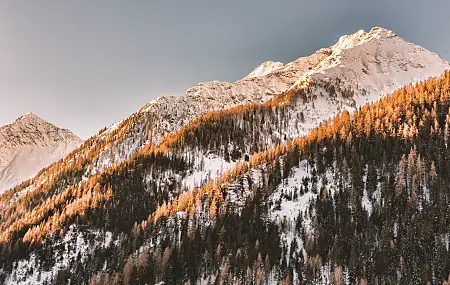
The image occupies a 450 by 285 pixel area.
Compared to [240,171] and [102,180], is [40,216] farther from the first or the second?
[240,171]

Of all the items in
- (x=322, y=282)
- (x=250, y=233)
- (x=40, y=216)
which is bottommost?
(x=322, y=282)

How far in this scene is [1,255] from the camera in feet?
484

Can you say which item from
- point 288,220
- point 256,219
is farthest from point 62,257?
point 288,220

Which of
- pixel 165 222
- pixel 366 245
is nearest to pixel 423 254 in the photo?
pixel 366 245

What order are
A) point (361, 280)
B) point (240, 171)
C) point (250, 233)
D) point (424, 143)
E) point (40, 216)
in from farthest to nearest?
point (40, 216) → point (240, 171) → point (424, 143) → point (250, 233) → point (361, 280)

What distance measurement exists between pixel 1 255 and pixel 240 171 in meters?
103

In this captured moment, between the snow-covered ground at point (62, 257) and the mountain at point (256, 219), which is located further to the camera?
the snow-covered ground at point (62, 257)

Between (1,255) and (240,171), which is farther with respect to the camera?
(240,171)

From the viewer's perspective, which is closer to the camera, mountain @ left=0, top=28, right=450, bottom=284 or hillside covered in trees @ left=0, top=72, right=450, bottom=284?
hillside covered in trees @ left=0, top=72, right=450, bottom=284

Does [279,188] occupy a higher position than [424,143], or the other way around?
[424,143]

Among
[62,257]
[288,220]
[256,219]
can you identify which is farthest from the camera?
[62,257]

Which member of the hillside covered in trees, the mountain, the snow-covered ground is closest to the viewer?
the hillside covered in trees

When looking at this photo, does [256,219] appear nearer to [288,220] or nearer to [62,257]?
[288,220]

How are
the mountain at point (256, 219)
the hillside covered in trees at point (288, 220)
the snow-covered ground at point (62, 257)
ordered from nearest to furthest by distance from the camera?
the hillside covered in trees at point (288, 220), the mountain at point (256, 219), the snow-covered ground at point (62, 257)
